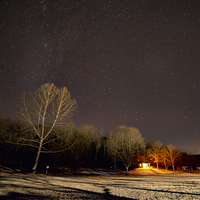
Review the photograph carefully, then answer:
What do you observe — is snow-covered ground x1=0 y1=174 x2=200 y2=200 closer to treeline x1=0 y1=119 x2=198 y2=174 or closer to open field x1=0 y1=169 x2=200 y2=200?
open field x1=0 y1=169 x2=200 y2=200

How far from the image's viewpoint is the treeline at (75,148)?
104 feet

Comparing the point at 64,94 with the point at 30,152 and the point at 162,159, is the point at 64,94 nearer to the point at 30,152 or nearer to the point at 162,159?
the point at 30,152

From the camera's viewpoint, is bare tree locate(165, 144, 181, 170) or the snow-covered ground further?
bare tree locate(165, 144, 181, 170)

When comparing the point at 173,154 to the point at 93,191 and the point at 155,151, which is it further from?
the point at 93,191

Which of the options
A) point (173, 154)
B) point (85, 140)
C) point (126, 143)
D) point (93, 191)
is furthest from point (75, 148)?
point (173, 154)

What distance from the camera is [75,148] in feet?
135

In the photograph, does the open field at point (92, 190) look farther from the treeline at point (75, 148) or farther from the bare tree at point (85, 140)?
the bare tree at point (85, 140)

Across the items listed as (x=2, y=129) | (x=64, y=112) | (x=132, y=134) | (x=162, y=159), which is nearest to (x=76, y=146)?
(x=132, y=134)

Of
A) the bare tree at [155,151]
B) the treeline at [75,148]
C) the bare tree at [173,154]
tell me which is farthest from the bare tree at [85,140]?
the bare tree at [173,154]

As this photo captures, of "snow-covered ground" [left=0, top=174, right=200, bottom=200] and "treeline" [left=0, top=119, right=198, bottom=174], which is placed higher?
"treeline" [left=0, top=119, right=198, bottom=174]

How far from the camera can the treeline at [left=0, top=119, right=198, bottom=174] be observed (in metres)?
31.7

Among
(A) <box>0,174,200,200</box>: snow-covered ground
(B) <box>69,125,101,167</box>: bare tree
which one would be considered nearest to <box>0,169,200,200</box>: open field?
(A) <box>0,174,200,200</box>: snow-covered ground

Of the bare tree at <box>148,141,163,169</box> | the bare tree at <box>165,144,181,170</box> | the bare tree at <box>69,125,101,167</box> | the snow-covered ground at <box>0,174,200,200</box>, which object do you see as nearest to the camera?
the snow-covered ground at <box>0,174,200,200</box>

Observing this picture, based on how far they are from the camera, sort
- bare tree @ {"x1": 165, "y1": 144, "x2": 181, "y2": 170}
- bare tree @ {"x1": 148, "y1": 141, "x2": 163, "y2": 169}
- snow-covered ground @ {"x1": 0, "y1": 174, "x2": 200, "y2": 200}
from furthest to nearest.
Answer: bare tree @ {"x1": 148, "y1": 141, "x2": 163, "y2": 169} < bare tree @ {"x1": 165, "y1": 144, "x2": 181, "y2": 170} < snow-covered ground @ {"x1": 0, "y1": 174, "x2": 200, "y2": 200}
